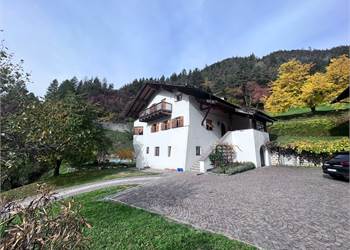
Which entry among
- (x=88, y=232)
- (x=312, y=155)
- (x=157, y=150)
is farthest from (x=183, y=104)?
(x=88, y=232)

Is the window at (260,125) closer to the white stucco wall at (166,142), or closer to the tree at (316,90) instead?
the tree at (316,90)

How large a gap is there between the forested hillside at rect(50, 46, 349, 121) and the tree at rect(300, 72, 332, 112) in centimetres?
2134

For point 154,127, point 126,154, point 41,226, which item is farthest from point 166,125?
point 41,226

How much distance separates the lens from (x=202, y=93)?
23625 millimetres

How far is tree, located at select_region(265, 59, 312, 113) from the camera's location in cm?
3058

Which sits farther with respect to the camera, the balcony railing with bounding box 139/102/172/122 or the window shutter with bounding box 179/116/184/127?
the balcony railing with bounding box 139/102/172/122

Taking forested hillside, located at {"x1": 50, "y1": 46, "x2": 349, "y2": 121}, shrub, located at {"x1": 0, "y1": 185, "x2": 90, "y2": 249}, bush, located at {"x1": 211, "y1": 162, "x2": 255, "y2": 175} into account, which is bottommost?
bush, located at {"x1": 211, "y1": 162, "x2": 255, "y2": 175}

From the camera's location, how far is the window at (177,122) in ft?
77.4

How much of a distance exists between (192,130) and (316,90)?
16.6 meters

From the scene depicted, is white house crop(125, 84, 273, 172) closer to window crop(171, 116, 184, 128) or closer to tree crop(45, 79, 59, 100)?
window crop(171, 116, 184, 128)

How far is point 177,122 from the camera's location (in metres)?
24.3

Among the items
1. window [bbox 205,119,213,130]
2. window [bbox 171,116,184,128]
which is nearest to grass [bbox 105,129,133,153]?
window [bbox 171,116,184,128]

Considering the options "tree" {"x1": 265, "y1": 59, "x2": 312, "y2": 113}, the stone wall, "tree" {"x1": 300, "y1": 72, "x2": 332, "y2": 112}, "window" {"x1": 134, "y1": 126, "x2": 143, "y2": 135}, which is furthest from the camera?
"window" {"x1": 134, "y1": 126, "x2": 143, "y2": 135}

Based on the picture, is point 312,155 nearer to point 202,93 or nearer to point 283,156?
point 283,156
